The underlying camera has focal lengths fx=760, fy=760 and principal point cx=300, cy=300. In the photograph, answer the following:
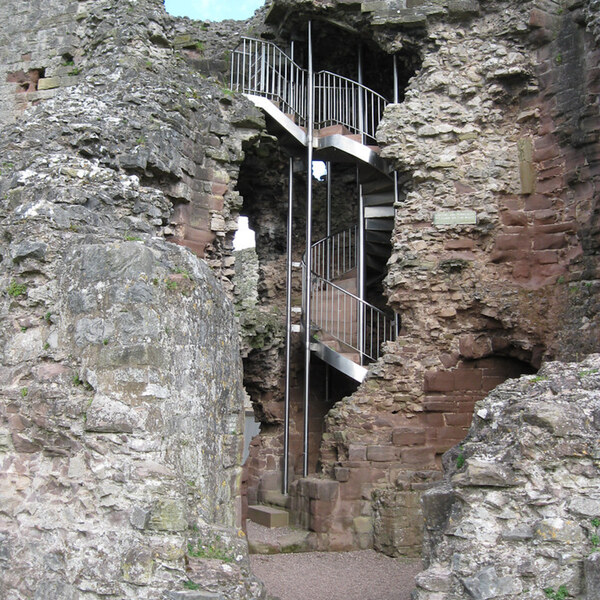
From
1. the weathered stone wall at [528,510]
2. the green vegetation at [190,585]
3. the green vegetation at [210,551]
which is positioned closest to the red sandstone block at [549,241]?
the weathered stone wall at [528,510]

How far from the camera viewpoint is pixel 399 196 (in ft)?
36.7

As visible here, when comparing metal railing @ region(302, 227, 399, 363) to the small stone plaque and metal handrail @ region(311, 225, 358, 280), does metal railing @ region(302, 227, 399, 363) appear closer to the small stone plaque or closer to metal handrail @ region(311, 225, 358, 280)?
metal handrail @ region(311, 225, 358, 280)

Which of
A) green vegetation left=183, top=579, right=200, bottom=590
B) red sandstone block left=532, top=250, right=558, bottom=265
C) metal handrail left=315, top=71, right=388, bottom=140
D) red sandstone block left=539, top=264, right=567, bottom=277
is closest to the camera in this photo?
green vegetation left=183, top=579, right=200, bottom=590

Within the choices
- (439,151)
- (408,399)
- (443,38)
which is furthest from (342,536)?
(443,38)

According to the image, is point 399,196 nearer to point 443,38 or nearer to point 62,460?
point 443,38

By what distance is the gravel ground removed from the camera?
752 centimetres

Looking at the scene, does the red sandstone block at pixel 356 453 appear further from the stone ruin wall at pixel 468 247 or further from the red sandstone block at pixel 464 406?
the red sandstone block at pixel 464 406

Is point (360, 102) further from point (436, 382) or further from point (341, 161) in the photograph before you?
point (436, 382)

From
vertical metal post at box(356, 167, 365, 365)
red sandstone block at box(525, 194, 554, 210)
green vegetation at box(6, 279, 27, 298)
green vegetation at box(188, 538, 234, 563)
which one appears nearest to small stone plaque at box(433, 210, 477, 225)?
red sandstone block at box(525, 194, 554, 210)

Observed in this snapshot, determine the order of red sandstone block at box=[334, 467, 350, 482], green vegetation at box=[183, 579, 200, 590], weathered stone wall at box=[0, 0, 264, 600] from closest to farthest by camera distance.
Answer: green vegetation at box=[183, 579, 200, 590] < weathered stone wall at box=[0, 0, 264, 600] < red sandstone block at box=[334, 467, 350, 482]

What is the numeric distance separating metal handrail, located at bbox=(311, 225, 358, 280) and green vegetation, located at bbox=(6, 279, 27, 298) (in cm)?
690

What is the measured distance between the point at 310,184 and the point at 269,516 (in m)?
4.69

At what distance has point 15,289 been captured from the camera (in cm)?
517

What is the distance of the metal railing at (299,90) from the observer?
11359 mm
